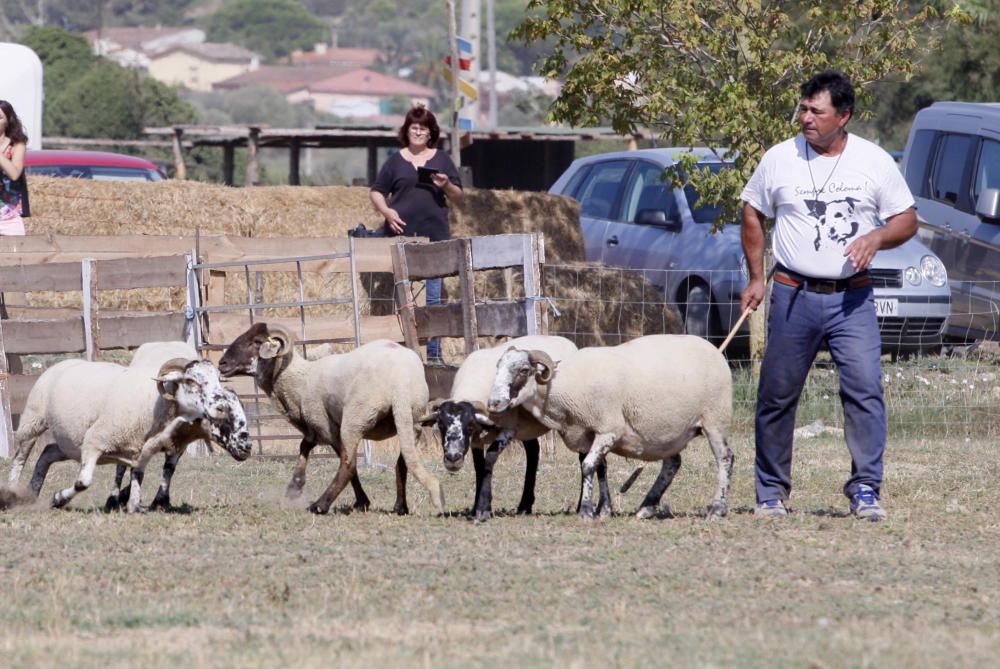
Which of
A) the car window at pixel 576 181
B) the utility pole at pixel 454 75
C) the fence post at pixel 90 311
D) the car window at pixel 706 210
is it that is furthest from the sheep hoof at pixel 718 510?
the car window at pixel 576 181

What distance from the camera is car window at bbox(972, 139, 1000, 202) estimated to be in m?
16.2

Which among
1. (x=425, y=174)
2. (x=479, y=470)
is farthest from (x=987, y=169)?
(x=479, y=470)

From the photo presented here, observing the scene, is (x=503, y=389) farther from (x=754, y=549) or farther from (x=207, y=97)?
(x=207, y=97)

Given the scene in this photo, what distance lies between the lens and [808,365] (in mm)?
9203

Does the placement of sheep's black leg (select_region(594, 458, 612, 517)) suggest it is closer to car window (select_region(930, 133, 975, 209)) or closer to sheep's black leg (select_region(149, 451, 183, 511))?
sheep's black leg (select_region(149, 451, 183, 511))

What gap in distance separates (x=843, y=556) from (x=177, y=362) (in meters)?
3.88

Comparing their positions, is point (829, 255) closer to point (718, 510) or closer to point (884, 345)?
point (718, 510)

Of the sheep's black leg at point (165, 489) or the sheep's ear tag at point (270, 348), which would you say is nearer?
the sheep's black leg at point (165, 489)

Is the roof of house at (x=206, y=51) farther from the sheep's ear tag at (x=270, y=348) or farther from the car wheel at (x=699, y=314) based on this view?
the sheep's ear tag at (x=270, y=348)

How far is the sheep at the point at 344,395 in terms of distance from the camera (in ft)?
31.4

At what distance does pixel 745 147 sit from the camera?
14008 mm

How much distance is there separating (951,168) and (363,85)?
17071 cm

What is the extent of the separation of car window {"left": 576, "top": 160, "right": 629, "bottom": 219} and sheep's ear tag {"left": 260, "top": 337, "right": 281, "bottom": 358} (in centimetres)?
811

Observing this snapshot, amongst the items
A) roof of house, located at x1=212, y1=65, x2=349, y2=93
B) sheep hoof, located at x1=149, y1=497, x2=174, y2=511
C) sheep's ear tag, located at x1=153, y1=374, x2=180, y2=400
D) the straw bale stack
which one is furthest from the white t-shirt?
roof of house, located at x1=212, y1=65, x2=349, y2=93
